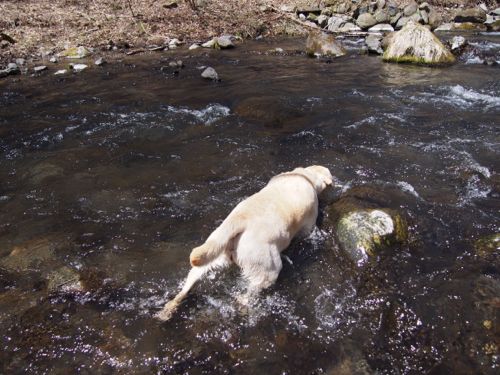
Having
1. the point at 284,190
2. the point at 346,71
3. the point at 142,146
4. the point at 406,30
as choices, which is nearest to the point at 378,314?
the point at 284,190

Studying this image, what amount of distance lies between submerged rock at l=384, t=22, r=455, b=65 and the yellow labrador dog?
37.5 ft

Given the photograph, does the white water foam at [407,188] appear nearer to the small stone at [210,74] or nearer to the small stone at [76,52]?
the small stone at [210,74]

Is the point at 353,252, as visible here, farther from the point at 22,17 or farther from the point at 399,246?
the point at 22,17

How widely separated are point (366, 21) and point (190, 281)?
69.1ft

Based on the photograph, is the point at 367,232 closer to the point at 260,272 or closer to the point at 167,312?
the point at 260,272

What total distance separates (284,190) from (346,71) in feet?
31.1

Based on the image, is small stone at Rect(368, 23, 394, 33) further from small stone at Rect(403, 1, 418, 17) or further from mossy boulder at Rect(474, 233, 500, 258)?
mossy boulder at Rect(474, 233, 500, 258)

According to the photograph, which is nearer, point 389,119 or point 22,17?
point 389,119

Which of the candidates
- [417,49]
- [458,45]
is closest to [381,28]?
[458,45]

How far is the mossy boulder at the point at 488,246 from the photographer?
4.72m

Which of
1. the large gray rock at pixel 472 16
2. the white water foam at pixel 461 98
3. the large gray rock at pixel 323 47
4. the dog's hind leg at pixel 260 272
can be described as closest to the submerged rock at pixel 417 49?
→ the large gray rock at pixel 323 47

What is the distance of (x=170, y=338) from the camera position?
382 cm

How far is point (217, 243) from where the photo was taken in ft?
12.5

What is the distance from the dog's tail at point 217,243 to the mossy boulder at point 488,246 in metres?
2.95
